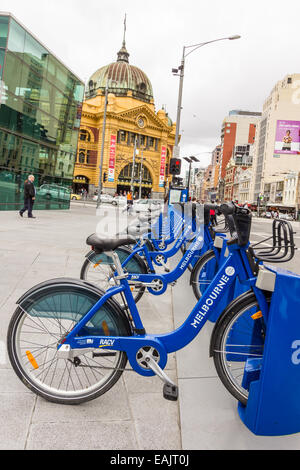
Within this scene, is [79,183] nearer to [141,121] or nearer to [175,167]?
[141,121]

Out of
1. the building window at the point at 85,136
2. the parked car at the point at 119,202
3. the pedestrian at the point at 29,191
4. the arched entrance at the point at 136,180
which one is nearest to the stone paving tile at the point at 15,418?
the pedestrian at the point at 29,191

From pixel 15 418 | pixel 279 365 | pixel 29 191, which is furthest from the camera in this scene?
pixel 29 191

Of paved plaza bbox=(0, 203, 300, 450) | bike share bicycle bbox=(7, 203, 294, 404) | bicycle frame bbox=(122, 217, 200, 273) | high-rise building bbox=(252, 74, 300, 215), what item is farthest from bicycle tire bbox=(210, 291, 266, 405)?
Answer: high-rise building bbox=(252, 74, 300, 215)

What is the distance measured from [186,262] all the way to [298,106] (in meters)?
108

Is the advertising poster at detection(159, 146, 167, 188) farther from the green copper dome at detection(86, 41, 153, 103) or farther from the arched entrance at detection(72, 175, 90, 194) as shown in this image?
the green copper dome at detection(86, 41, 153, 103)

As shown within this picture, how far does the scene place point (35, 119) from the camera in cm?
1919

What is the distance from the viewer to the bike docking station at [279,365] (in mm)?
2266

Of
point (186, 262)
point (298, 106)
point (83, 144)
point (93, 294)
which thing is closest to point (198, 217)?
point (186, 262)

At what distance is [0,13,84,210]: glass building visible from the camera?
1647cm

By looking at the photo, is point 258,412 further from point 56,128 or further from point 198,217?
point 56,128

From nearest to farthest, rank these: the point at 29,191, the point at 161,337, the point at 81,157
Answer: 1. the point at 161,337
2. the point at 29,191
3. the point at 81,157

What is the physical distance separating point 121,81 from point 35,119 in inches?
2990

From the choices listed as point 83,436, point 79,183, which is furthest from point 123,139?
point 83,436
